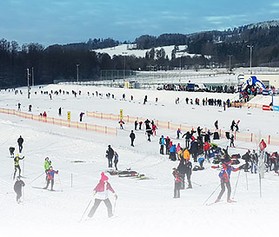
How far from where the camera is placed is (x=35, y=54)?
4995 inches

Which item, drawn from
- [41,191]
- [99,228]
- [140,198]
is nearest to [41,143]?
[41,191]

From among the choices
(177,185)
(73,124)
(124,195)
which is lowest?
(73,124)

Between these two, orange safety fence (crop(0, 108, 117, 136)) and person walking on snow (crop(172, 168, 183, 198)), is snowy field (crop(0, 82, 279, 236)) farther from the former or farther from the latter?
orange safety fence (crop(0, 108, 117, 136))

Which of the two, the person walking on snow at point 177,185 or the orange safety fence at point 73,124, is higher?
the person walking on snow at point 177,185

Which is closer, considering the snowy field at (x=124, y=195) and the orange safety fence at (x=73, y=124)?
the snowy field at (x=124, y=195)

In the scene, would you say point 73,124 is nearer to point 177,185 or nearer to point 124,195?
point 124,195

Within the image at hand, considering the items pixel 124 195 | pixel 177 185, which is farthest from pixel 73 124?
pixel 177 185

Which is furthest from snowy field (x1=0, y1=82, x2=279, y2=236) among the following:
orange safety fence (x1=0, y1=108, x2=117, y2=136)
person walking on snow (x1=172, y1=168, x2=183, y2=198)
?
orange safety fence (x1=0, y1=108, x2=117, y2=136)

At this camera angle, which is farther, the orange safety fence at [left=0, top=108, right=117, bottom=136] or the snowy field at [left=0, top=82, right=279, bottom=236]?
the orange safety fence at [left=0, top=108, right=117, bottom=136]

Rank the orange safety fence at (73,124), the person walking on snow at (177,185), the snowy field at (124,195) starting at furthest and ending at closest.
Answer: the orange safety fence at (73,124), the person walking on snow at (177,185), the snowy field at (124,195)

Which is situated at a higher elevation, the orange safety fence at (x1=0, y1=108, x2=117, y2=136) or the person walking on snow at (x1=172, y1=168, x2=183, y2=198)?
the person walking on snow at (x1=172, y1=168, x2=183, y2=198)

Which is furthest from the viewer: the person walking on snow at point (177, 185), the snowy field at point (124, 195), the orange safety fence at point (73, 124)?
the orange safety fence at point (73, 124)

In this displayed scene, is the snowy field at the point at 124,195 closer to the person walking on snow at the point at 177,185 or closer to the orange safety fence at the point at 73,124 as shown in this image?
the person walking on snow at the point at 177,185

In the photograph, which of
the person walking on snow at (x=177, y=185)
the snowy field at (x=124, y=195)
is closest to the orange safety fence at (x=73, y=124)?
the snowy field at (x=124, y=195)
